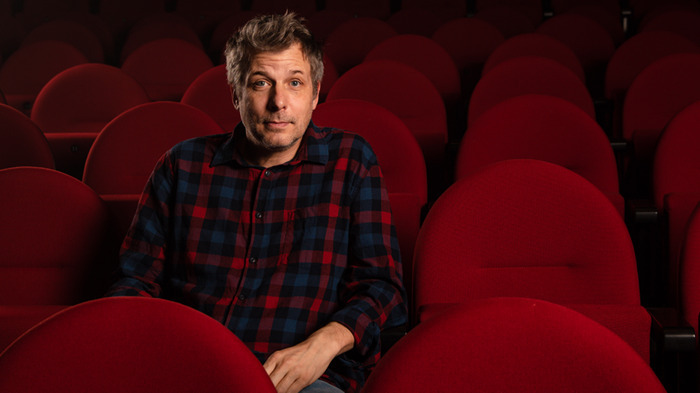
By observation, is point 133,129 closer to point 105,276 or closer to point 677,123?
point 105,276

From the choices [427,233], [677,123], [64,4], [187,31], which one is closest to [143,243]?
[427,233]

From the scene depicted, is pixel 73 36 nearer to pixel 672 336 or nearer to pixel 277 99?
pixel 277 99

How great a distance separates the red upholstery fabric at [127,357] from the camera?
0.57 metres

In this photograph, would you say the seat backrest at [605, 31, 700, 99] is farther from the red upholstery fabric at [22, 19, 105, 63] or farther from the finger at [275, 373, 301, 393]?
the red upholstery fabric at [22, 19, 105, 63]

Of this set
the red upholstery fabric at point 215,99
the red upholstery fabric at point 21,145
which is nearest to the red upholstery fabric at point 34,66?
the red upholstery fabric at point 215,99

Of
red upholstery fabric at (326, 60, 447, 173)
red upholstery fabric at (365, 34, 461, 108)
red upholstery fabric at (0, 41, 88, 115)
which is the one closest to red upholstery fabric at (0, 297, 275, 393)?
red upholstery fabric at (326, 60, 447, 173)

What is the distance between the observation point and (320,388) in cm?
90

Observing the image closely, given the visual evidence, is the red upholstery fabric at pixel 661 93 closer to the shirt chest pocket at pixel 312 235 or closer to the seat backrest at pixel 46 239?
the shirt chest pocket at pixel 312 235

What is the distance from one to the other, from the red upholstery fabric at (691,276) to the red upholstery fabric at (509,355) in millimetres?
451

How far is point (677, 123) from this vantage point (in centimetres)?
152

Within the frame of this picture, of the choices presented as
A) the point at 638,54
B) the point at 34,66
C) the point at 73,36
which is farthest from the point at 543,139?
the point at 73,36

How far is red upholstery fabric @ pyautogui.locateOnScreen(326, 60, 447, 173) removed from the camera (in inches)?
81.0

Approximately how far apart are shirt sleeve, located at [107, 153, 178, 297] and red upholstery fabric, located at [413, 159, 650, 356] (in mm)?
382

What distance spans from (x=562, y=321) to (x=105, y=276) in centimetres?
84
